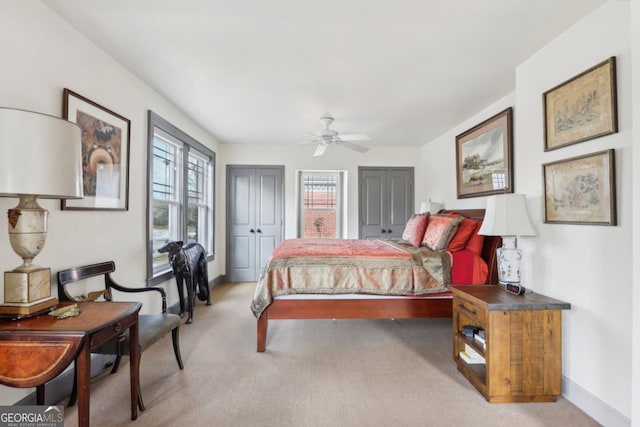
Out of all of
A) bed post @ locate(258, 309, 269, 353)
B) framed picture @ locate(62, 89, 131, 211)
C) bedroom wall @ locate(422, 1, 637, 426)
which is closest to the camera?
bedroom wall @ locate(422, 1, 637, 426)

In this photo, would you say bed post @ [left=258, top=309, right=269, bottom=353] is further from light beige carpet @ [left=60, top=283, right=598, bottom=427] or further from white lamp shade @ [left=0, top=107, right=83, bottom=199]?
white lamp shade @ [left=0, top=107, right=83, bottom=199]

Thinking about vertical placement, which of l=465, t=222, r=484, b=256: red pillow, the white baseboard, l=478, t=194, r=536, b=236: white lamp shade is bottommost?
the white baseboard

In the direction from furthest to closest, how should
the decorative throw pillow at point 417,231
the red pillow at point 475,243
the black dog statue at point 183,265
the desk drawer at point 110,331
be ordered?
the decorative throw pillow at point 417,231
the black dog statue at point 183,265
the red pillow at point 475,243
the desk drawer at point 110,331

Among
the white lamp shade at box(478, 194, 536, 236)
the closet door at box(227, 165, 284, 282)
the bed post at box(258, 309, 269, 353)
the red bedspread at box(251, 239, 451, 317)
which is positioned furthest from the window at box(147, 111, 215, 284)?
the white lamp shade at box(478, 194, 536, 236)

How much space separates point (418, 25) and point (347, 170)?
364cm

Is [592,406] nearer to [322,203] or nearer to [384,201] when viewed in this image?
[384,201]

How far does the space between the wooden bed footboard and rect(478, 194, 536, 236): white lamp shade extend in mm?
930

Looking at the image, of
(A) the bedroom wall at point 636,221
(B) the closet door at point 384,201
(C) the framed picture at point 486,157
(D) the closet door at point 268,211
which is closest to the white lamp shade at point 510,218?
(A) the bedroom wall at point 636,221

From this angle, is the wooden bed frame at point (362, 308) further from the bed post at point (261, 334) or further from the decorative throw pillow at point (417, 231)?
the decorative throw pillow at point (417, 231)

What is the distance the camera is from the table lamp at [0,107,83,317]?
4.08 feet

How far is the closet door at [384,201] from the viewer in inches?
219

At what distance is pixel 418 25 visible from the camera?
198 cm

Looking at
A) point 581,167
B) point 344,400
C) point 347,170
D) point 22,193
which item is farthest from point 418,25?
point 347,170

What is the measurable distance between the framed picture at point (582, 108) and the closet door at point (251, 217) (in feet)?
13.6
